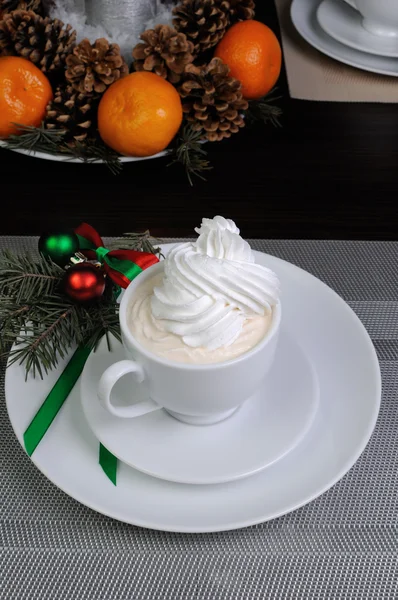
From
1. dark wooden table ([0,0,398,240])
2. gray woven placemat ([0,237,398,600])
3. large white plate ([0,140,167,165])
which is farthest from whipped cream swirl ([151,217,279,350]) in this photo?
large white plate ([0,140,167,165])

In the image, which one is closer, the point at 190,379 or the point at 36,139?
the point at 190,379

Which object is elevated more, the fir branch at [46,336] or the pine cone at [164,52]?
the pine cone at [164,52]

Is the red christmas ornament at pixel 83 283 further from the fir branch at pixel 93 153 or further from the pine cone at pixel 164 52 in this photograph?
the pine cone at pixel 164 52

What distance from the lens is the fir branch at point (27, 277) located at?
2.08ft

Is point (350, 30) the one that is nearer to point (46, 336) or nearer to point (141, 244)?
point (141, 244)

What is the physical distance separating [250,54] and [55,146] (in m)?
0.30

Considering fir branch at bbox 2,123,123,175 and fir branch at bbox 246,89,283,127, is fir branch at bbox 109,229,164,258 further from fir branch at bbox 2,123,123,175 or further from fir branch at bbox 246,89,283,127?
fir branch at bbox 246,89,283,127

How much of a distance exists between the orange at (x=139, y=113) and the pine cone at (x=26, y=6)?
0.24 m

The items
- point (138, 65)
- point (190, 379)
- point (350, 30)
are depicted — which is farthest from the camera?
point (350, 30)

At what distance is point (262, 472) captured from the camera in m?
0.52

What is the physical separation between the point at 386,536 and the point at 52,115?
68 cm

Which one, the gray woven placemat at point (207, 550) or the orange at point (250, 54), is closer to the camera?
the gray woven placemat at point (207, 550)

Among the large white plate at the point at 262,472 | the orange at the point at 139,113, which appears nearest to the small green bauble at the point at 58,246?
the large white plate at the point at 262,472

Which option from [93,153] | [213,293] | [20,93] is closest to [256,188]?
[93,153]
